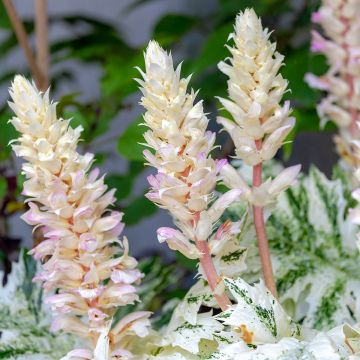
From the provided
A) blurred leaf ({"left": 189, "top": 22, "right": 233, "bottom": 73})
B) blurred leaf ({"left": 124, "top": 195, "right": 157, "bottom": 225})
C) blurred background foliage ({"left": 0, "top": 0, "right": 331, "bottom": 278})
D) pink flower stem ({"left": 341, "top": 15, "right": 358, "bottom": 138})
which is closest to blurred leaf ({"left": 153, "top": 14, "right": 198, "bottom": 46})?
blurred background foliage ({"left": 0, "top": 0, "right": 331, "bottom": 278})

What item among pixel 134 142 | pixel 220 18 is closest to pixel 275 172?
pixel 134 142

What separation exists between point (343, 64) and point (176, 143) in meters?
0.29

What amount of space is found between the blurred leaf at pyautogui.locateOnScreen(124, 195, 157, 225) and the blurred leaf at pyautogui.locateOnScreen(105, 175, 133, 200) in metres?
0.02

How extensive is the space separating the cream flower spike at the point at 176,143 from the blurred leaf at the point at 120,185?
1.20ft

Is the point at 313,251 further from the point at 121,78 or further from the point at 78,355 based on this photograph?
the point at 121,78

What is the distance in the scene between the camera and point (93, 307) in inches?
16.0

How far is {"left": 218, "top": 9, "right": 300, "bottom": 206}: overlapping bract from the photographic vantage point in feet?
1.22

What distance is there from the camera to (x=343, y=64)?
1.94 feet

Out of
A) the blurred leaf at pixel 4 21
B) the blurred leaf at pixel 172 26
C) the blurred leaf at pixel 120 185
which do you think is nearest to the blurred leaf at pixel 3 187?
the blurred leaf at pixel 120 185

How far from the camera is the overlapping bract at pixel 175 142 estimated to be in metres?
0.35

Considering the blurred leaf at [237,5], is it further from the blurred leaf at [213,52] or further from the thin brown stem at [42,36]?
the thin brown stem at [42,36]

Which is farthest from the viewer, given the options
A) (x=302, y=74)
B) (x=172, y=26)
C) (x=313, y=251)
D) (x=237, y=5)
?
(x=172, y=26)

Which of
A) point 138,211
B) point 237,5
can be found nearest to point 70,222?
point 138,211

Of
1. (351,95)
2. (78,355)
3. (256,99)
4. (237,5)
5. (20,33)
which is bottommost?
(78,355)
